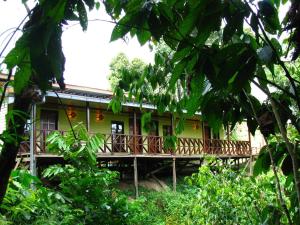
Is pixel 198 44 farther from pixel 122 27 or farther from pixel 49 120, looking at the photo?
pixel 49 120

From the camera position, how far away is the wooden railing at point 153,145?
14.1 meters

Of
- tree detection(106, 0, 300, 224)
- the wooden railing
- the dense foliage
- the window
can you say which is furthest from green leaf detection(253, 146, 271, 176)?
the window

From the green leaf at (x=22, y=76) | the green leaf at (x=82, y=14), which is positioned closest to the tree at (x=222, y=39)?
the green leaf at (x=82, y=14)

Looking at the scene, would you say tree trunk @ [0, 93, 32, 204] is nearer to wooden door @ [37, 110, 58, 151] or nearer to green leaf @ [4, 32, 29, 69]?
green leaf @ [4, 32, 29, 69]

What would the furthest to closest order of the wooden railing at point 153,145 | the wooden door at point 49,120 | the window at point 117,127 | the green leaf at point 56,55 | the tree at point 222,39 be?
the window at point 117,127 < the wooden door at point 49,120 < the wooden railing at point 153,145 < the tree at point 222,39 < the green leaf at point 56,55

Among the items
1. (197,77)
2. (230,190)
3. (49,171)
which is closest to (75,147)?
(49,171)

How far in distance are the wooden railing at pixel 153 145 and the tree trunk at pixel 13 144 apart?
12.1 metres

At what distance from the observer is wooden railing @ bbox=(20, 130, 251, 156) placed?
1414 cm

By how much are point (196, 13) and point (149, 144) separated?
53.2 feet

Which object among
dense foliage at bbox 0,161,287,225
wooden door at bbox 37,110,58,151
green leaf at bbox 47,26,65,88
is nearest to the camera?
green leaf at bbox 47,26,65,88

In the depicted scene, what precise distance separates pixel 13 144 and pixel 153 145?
53.1 feet

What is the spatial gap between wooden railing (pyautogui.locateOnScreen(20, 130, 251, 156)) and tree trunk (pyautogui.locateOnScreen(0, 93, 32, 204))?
12.1 m

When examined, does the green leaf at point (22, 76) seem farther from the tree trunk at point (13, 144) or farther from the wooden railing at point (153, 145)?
the wooden railing at point (153, 145)

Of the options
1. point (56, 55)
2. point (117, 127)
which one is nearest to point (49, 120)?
point (117, 127)
